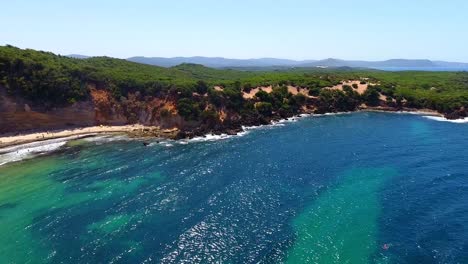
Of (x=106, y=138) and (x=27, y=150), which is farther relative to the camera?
(x=106, y=138)

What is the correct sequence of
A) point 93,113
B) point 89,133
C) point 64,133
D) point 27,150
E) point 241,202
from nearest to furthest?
1. point 241,202
2. point 27,150
3. point 64,133
4. point 89,133
5. point 93,113

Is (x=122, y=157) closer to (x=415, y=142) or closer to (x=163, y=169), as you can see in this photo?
(x=163, y=169)

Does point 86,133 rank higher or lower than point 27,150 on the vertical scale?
higher

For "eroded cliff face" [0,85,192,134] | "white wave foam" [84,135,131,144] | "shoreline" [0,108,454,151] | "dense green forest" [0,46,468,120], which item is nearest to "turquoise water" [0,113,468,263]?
"white wave foam" [84,135,131,144]

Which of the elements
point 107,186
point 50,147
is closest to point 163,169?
point 107,186

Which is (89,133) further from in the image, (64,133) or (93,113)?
(93,113)

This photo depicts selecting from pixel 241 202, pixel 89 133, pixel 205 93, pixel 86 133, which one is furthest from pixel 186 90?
pixel 241 202
